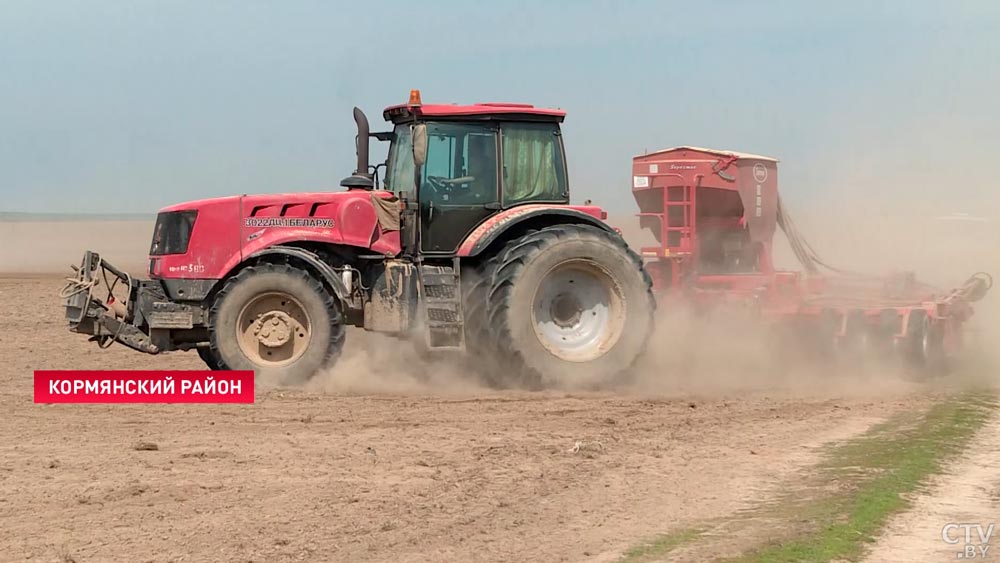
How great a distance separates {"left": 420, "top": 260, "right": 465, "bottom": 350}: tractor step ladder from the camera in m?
10.8

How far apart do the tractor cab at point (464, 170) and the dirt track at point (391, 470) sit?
1.59 metres

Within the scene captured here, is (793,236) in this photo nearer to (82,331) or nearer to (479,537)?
(82,331)

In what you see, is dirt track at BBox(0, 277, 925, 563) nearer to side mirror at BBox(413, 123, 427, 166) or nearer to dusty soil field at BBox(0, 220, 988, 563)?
dusty soil field at BBox(0, 220, 988, 563)

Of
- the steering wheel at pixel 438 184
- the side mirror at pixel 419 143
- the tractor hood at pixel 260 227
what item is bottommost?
the tractor hood at pixel 260 227

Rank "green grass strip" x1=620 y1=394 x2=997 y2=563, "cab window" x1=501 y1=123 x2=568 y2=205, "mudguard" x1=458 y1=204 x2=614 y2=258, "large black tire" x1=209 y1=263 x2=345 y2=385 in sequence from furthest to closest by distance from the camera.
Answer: "cab window" x1=501 y1=123 x2=568 y2=205
"mudguard" x1=458 y1=204 x2=614 y2=258
"large black tire" x1=209 y1=263 x2=345 y2=385
"green grass strip" x1=620 y1=394 x2=997 y2=563

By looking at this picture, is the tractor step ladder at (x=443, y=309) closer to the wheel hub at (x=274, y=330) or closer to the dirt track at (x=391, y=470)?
the dirt track at (x=391, y=470)

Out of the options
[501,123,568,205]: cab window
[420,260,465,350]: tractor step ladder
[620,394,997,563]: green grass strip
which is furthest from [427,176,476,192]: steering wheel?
[620,394,997,563]: green grass strip

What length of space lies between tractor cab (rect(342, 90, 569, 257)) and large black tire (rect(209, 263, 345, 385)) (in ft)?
3.58

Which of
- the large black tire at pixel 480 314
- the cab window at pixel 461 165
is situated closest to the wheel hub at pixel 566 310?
the large black tire at pixel 480 314

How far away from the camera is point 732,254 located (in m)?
14.1

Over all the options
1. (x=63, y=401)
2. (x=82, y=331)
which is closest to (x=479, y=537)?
(x=63, y=401)

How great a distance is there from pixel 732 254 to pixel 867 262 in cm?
451

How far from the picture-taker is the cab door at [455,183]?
11.3 metres
